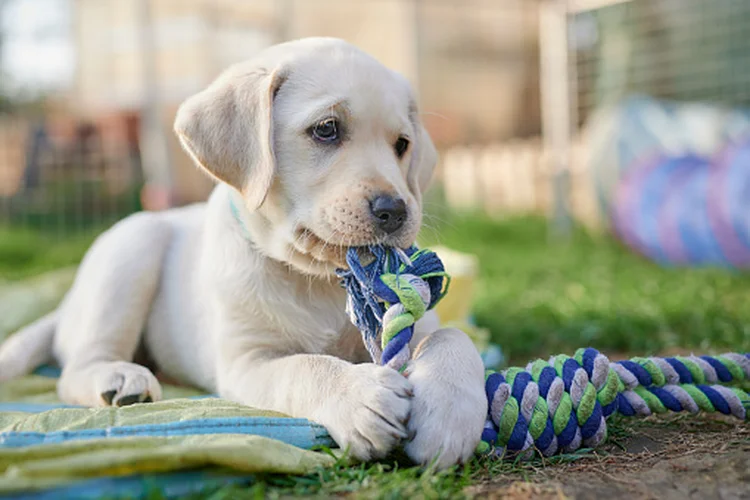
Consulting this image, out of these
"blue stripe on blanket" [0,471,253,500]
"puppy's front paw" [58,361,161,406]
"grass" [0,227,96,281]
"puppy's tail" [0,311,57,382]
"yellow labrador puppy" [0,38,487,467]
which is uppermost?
"yellow labrador puppy" [0,38,487,467]

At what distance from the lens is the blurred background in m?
4.73

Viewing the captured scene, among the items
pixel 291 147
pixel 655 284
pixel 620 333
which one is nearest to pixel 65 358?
pixel 291 147

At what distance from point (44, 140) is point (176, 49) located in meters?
2.89

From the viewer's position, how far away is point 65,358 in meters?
3.33

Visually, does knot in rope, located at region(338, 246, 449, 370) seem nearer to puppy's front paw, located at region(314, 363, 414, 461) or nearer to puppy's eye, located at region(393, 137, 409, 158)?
puppy's front paw, located at region(314, 363, 414, 461)

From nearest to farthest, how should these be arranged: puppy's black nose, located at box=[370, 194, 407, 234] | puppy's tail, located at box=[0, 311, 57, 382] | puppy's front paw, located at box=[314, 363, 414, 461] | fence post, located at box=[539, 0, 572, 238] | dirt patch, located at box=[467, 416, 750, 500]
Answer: dirt patch, located at box=[467, 416, 750, 500] < puppy's front paw, located at box=[314, 363, 414, 461] < puppy's black nose, located at box=[370, 194, 407, 234] < puppy's tail, located at box=[0, 311, 57, 382] < fence post, located at box=[539, 0, 572, 238]

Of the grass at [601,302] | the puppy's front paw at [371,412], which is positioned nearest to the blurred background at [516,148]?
the grass at [601,302]

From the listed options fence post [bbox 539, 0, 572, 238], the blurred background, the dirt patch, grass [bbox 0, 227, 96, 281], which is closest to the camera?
the dirt patch

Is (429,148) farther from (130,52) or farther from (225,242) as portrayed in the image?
(130,52)

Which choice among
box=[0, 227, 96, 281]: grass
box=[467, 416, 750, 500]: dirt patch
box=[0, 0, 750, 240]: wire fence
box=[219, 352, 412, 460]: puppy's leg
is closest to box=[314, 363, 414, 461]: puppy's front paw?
box=[219, 352, 412, 460]: puppy's leg

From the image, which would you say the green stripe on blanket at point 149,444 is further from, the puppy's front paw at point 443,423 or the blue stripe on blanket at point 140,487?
the puppy's front paw at point 443,423

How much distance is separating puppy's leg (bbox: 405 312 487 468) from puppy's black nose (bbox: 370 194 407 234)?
0.39 m

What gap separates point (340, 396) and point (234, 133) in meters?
0.91

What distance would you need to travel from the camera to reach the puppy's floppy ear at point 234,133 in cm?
245
